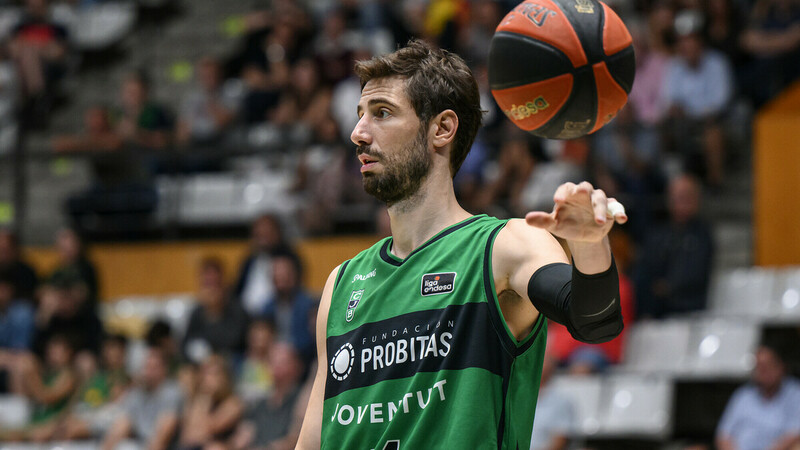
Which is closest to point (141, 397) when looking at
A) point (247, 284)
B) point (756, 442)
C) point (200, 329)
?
point (200, 329)

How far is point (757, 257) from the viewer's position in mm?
9938

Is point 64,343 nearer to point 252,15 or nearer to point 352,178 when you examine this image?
point 352,178

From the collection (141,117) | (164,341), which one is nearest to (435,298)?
(164,341)

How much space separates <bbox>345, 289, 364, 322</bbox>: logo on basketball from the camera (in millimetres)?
3602

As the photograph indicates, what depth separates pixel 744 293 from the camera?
371 inches

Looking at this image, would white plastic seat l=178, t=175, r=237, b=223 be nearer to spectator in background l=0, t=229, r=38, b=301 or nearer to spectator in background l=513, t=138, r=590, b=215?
spectator in background l=0, t=229, r=38, b=301

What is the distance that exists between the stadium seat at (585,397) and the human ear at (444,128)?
17.6 feet

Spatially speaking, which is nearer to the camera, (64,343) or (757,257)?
(757,257)

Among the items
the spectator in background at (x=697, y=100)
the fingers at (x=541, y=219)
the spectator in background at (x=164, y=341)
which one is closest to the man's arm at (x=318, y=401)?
the fingers at (x=541, y=219)

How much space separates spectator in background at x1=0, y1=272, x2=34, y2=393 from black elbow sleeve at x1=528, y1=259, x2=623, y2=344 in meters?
9.34

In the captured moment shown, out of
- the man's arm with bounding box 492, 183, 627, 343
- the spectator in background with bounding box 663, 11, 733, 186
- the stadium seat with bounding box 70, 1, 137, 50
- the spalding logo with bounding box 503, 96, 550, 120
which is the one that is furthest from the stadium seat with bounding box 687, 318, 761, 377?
the stadium seat with bounding box 70, 1, 137, 50

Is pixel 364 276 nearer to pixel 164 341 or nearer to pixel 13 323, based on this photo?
pixel 164 341

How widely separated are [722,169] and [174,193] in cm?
595

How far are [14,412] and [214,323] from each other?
2335 millimetres
